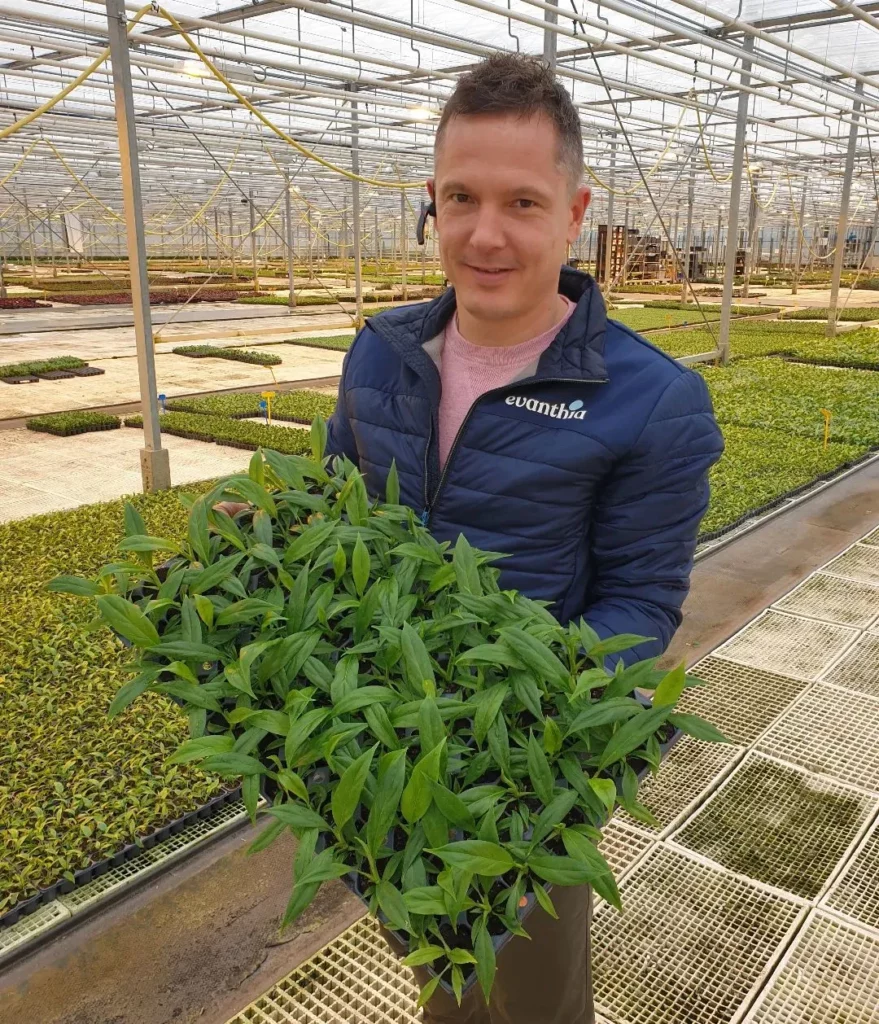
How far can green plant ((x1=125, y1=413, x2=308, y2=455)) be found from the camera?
22.6ft

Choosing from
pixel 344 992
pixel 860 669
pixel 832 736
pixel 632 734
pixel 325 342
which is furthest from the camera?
pixel 325 342

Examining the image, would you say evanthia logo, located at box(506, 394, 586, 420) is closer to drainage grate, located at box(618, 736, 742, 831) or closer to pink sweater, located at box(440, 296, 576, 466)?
pink sweater, located at box(440, 296, 576, 466)

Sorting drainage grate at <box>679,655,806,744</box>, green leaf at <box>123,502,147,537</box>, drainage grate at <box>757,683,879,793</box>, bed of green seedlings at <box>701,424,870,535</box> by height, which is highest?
green leaf at <box>123,502,147,537</box>

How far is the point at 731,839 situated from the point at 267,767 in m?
1.97

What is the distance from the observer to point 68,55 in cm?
931

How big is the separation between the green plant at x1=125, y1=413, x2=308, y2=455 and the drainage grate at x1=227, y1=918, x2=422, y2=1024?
4.81 m

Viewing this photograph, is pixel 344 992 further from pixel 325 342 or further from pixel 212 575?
pixel 325 342

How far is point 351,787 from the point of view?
0.94 m

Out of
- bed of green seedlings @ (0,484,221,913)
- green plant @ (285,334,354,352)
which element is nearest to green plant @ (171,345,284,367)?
green plant @ (285,334,354,352)

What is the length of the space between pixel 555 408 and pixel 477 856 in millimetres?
793

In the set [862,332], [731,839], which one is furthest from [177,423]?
[862,332]

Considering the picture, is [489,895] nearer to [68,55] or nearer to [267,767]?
[267,767]

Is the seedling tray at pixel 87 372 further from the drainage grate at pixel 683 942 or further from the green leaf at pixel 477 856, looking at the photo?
the green leaf at pixel 477 856

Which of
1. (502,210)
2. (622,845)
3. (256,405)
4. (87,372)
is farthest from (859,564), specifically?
(87,372)
